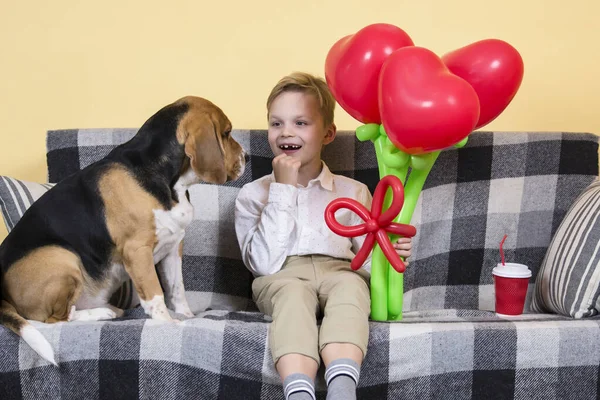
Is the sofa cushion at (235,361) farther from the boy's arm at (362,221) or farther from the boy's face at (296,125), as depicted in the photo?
the boy's face at (296,125)

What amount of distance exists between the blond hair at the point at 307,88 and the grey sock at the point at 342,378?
0.94 m

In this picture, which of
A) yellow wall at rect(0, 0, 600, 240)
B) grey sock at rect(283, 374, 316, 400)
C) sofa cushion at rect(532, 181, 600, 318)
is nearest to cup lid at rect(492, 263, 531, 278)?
sofa cushion at rect(532, 181, 600, 318)

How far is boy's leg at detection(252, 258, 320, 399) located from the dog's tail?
546 millimetres

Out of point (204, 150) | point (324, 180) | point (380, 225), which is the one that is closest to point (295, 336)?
point (380, 225)

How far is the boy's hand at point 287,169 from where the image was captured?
2.08 m

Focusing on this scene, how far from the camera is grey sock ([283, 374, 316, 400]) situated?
151 centimetres

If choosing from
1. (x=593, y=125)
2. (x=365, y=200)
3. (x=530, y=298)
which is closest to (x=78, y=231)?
(x=365, y=200)

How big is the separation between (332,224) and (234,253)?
0.73 meters

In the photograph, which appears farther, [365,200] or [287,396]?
[365,200]

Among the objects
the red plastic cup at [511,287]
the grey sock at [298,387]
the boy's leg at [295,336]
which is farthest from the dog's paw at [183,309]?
the red plastic cup at [511,287]

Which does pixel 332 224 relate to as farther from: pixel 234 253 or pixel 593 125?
pixel 593 125

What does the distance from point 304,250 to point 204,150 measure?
1.52ft

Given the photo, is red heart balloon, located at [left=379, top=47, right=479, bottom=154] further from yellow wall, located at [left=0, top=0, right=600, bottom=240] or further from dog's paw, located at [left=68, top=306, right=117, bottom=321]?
yellow wall, located at [left=0, top=0, right=600, bottom=240]

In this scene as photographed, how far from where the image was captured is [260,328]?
1.69m
